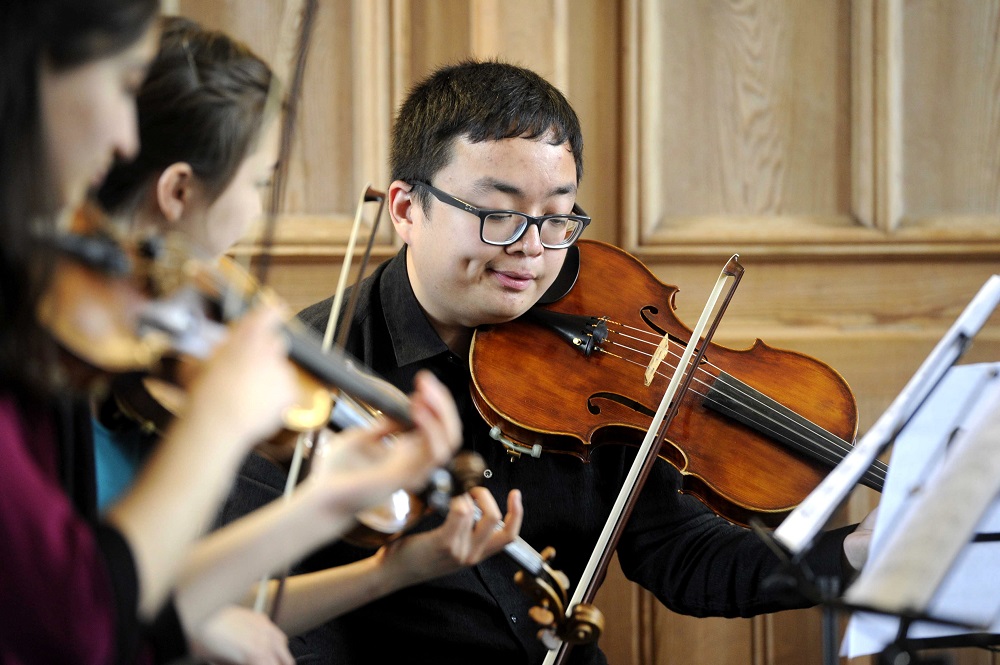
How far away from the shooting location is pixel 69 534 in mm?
630

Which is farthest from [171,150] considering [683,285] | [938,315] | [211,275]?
[938,315]

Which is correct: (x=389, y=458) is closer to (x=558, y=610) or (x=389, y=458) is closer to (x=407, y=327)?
(x=558, y=610)

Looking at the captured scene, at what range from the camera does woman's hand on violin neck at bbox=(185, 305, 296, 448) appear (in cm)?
66

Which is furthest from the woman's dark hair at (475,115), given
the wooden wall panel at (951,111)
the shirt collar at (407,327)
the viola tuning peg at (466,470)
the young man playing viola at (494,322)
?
the wooden wall panel at (951,111)

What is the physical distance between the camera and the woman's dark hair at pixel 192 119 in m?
0.92

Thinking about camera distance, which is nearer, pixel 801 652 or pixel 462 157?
pixel 462 157

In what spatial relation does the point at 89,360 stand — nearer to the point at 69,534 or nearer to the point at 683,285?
the point at 69,534

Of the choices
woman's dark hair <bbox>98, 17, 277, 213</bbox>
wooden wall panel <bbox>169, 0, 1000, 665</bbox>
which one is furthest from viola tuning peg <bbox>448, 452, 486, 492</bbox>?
wooden wall panel <bbox>169, 0, 1000, 665</bbox>

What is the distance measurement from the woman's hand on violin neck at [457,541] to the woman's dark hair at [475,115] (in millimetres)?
516

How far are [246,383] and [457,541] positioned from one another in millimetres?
440

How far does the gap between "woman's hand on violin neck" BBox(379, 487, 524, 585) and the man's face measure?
0.34 m

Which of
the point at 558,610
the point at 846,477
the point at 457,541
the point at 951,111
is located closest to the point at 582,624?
the point at 558,610

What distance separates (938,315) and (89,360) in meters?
1.67

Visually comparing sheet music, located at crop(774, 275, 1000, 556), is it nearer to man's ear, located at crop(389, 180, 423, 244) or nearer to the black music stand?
the black music stand
